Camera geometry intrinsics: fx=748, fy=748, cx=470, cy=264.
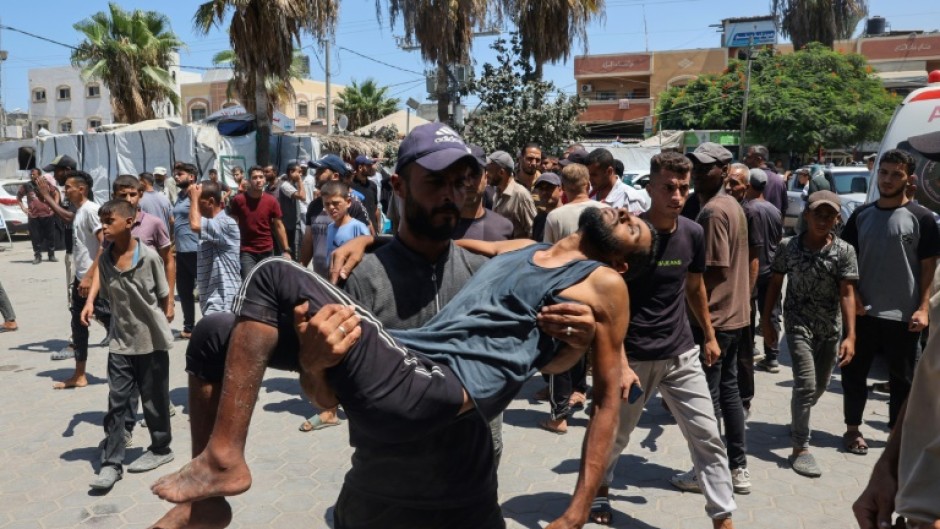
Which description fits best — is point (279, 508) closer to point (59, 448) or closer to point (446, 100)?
point (59, 448)

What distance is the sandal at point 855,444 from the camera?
205 inches

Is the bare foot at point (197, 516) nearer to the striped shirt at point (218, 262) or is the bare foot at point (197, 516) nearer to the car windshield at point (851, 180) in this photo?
the striped shirt at point (218, 262)

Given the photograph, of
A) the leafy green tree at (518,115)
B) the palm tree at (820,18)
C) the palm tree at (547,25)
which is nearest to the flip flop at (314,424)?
the leafy green tree at (518,115)

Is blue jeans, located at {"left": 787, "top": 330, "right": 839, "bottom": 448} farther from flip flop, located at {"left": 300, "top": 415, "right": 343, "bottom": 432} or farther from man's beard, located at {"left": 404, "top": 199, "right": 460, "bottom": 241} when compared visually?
man's beard, located at {"left": 404, "top": 199, "right": 460, "bottom": 241}

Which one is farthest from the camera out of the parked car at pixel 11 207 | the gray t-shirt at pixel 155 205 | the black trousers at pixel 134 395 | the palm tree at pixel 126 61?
the palm tree at pixel 126 61

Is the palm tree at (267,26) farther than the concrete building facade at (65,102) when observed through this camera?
No

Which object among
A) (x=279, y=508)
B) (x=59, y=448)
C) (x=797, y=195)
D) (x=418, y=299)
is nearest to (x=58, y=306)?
(x=59, y=448)

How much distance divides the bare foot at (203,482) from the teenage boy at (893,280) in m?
4.51

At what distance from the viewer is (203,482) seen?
192cm

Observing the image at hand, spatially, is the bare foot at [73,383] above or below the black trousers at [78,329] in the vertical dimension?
below

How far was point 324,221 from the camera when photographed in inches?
252

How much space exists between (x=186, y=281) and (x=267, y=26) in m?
10.3

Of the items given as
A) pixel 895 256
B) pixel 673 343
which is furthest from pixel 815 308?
pixel 673 343

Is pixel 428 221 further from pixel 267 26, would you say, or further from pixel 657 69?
pixel 657 69
